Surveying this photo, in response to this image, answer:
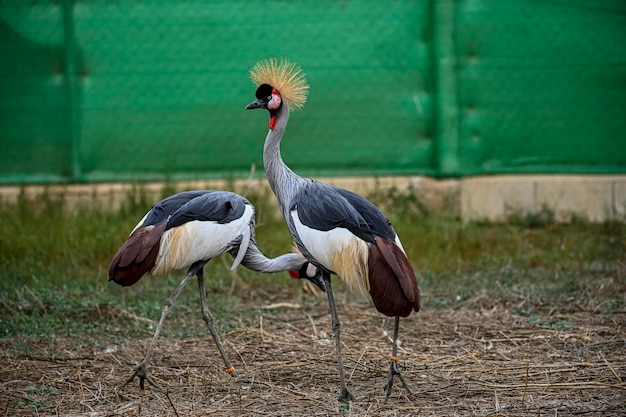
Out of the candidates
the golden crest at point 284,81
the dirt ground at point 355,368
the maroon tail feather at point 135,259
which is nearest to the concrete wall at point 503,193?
the dirt ground at point 355,368

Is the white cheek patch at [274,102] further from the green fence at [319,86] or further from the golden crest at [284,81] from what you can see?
the green fence at [319,86]

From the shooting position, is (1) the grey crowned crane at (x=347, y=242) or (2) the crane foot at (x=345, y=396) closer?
(1) the grey crowned crane at (x=347, y=242)

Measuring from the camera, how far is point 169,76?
8.15 metres

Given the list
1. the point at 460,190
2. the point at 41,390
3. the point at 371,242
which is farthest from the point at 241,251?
the point at 460,190

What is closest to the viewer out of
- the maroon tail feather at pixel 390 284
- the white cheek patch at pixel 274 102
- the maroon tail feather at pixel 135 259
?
the maroon tail feather at pixel 390 284

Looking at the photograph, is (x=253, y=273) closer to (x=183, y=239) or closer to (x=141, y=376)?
(x=183, y=239)

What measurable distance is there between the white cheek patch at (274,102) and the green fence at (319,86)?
10.3 feet

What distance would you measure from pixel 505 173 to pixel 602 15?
5.53 ft

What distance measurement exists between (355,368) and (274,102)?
5.15 ft

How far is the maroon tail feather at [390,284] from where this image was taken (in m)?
4.34

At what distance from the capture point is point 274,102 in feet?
16.3

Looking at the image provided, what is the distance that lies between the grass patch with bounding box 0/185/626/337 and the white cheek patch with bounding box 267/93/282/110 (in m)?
1.69

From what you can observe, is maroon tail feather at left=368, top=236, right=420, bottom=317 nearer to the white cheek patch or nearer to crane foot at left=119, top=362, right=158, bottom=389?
the white cheek patch

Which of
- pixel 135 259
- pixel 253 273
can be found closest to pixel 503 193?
pixel 253 273
